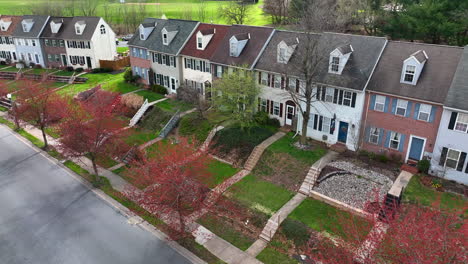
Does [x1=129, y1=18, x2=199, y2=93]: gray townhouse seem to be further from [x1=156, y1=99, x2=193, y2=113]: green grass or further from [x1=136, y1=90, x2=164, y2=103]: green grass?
[x1=156, y1=99, x2=193, y2=113]: green grass

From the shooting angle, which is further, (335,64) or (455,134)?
(335,64)

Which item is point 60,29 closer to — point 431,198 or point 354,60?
point 354,60

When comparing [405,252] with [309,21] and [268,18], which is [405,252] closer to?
[309,21]

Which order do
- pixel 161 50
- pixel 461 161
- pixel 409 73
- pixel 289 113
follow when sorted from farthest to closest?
pixel 161 50 < pixel 289 113 < pixel 409 73 < pixel 461 161

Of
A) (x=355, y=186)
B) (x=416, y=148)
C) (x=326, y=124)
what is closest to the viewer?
(x=355, y=186)

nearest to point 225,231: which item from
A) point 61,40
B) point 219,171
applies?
point 219,171

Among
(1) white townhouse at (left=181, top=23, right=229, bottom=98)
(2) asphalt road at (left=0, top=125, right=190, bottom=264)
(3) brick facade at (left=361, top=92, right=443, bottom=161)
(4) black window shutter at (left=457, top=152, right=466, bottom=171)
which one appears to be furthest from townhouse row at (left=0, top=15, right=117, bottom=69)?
(4) black window shutter at (left=457, top=152, right=466, bottom=171)

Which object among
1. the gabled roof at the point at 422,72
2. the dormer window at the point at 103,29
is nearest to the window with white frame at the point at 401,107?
the gabled roof at the point at 422,72
